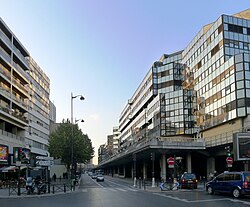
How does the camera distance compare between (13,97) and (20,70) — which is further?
(20,70)

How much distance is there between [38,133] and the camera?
9294 centimetres

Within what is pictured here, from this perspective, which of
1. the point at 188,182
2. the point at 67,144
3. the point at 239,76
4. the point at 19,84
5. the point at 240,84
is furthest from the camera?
the point at 19,84

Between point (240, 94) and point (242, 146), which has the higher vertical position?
point (240, 94)

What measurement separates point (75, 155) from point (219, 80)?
92.9ft

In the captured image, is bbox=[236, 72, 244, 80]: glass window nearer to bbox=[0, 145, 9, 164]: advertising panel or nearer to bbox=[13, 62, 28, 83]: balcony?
bbox=[0, 145, 9, 164]: advertising panel

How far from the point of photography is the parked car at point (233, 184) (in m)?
24.2

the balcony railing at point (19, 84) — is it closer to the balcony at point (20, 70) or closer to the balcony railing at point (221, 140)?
the balcony at point (20, 70)

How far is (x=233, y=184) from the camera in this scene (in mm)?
25141

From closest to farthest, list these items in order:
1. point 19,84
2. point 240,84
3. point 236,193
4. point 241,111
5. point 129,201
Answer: point 129,201 < point 236,193 < point 241,111 < point 240,84 < point 19,84

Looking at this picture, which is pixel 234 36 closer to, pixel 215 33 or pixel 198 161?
pixel 215 33

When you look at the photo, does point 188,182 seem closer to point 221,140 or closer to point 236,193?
point 236,193

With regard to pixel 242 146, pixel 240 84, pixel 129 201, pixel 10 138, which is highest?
pixel 240 84

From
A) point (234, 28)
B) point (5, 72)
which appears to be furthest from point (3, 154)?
point (234, 28)

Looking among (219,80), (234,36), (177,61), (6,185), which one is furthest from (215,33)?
(6,185)
